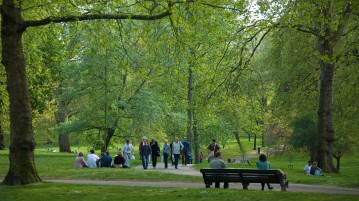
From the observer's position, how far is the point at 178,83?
95.4ft

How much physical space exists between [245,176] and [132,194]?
3.27 meters

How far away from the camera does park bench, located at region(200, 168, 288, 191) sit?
632 inches

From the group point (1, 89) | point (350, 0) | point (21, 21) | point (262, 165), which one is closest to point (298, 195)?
point (262, 165)

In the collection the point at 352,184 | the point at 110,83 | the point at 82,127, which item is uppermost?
the point at 110,83

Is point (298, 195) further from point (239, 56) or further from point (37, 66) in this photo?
point (37, 66)

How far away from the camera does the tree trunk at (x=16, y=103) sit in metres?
17.2

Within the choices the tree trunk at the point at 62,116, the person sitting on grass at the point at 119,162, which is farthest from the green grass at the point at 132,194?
the tree trunk at the point at 62,116

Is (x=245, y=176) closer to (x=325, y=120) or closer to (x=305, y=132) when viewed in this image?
(x=325, y=120)

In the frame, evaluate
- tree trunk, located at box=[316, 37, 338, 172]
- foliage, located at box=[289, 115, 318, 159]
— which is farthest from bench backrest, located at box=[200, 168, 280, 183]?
foliage, located at box=[289, 115, 318, 159]

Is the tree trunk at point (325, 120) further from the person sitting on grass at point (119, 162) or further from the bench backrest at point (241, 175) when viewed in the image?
the bench backrest at point (241, 175)

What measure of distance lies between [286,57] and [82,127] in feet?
57.6

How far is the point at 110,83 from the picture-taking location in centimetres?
3925

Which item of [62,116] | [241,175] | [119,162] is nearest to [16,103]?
[241,175]

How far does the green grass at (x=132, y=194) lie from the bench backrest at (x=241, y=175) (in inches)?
29.7
